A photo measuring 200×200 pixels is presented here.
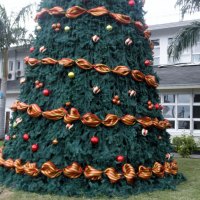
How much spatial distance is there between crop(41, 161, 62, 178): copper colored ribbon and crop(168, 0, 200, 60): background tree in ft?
28.9

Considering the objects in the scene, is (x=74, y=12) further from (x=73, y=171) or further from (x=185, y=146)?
(x=185, y=146)

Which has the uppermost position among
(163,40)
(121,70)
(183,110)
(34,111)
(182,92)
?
(163,40)

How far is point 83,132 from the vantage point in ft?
18.5

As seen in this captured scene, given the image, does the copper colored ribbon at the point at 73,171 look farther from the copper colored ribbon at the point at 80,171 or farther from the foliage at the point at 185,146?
the foliage at the point at 185,146

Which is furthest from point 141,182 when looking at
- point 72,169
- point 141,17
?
point 141,17

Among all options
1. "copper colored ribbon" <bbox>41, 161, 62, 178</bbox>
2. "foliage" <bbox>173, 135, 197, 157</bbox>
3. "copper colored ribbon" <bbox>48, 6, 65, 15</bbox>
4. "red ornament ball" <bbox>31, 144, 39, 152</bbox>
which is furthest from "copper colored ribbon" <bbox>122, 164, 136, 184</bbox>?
"foliage" <bbox>173, 135, 197, 157</bbox>

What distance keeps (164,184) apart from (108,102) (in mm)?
1740

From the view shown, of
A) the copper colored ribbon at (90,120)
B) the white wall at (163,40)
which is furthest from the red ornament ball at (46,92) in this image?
the white wall at (163,40)

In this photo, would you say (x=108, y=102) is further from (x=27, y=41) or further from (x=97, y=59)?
(x=27, y=41)

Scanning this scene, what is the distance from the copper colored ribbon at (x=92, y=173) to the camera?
5369 millimetres

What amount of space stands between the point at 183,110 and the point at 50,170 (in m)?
12.5

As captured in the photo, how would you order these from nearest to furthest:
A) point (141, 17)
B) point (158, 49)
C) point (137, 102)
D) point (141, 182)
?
point (141, 182), point (137, 102), point (141, 17), point (158, 49)

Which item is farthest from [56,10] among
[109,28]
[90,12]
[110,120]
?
[110,120]

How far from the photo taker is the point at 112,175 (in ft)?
17.7
